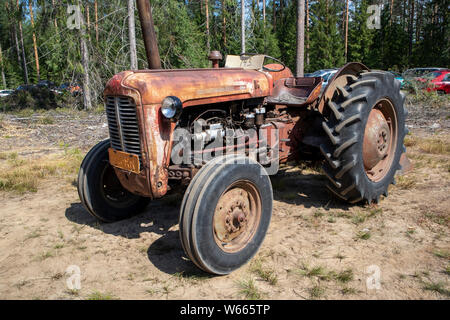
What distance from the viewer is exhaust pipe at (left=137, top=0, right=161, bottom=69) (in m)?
3.45

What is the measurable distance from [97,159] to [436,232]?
369 centimetres

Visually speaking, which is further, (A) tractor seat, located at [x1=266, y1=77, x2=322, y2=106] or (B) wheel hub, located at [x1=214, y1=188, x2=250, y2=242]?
(A) tractor seat, located at [x1=266, y1=77, x2=322, y2=106]

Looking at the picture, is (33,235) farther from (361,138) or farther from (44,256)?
(361,138)

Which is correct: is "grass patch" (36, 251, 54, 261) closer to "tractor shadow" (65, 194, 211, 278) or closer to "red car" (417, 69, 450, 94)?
"tractor shadow" (65, 194, 211, 278)

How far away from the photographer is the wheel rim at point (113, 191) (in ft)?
13.1

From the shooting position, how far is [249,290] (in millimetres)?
2656

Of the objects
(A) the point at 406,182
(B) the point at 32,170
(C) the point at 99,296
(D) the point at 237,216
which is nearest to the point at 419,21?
(A) the point at 406,182

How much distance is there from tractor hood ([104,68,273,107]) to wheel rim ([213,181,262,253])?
94 cm

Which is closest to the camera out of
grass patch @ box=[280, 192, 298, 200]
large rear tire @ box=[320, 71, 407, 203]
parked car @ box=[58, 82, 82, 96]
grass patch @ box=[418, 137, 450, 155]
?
large rear tire @ box=[320, 71, 407, 203]

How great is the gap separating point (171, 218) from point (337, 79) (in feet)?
9.31

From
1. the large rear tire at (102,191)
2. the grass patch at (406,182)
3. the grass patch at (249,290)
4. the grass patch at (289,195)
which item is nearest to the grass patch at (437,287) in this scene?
the grass patch at (249,290)

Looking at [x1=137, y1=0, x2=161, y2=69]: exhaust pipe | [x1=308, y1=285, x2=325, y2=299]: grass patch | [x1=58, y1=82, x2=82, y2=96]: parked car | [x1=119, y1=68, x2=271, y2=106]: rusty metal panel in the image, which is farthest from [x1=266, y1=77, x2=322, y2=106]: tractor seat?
[x1=58, y1=82, x2=82, y2=96]: parked car

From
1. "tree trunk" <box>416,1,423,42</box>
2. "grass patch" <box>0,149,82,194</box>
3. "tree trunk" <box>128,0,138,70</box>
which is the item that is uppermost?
"tree trunk" <box>416,1,423,42</box>

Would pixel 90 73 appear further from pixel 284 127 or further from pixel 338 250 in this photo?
pixel 338 250
